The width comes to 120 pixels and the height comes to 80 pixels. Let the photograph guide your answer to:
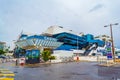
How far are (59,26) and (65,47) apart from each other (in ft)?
50.0

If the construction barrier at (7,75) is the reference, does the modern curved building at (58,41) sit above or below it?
above

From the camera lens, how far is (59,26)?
110500 millimetres

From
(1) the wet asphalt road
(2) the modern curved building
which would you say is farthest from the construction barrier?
(2) the modern curved building

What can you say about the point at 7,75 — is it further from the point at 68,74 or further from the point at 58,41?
the point at 58,41

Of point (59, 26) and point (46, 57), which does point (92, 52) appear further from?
point (46, 57)

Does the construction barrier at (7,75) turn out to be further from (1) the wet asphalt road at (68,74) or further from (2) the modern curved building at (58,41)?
(2) the modern curved building at (58,41)

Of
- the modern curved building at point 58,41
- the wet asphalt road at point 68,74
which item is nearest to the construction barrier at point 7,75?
the wet asphalt road at point 68,74

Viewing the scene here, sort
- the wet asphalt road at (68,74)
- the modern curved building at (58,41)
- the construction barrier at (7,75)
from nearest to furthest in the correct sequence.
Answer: the wet asphalt road at (68,74) → the construction barrier at (7,75) → the modern curved building at (58,41)

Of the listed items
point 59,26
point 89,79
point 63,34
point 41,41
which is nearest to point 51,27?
point 59,26

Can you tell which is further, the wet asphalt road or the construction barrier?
the construction barrier

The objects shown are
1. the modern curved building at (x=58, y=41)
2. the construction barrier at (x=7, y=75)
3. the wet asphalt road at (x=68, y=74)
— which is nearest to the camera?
the wet asphalt road at (x=68, y=74)

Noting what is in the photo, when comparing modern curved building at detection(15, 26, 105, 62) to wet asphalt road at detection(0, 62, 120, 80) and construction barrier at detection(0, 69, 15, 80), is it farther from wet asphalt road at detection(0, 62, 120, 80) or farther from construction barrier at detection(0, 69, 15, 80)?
construction barrier at detection(0, 69, 15, 80)

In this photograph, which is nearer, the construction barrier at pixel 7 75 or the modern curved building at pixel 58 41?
the construction barrier at pixel 7 75

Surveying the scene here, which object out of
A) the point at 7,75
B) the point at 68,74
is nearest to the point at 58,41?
the point at 68,74
